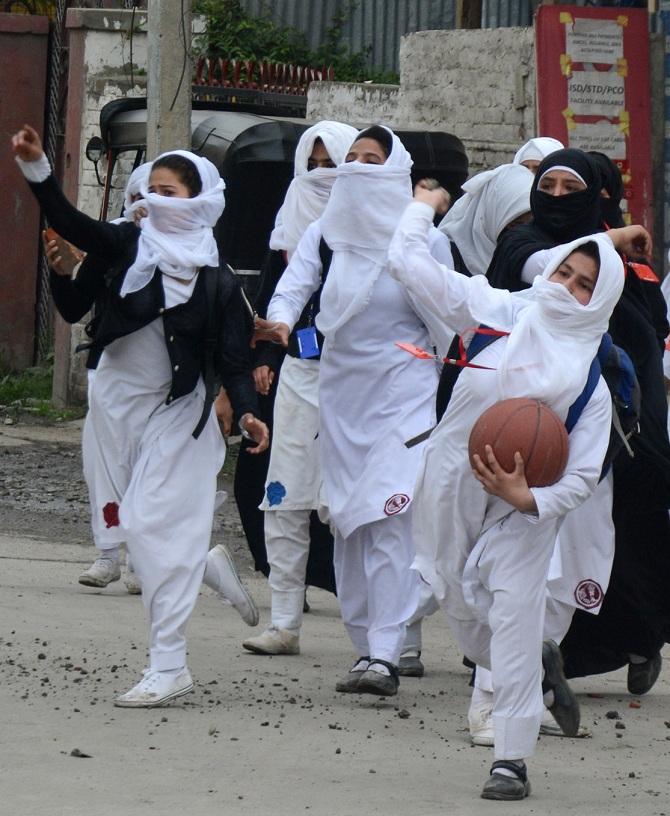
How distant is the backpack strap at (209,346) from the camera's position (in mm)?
5727

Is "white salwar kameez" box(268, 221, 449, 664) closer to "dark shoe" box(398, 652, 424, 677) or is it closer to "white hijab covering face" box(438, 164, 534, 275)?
"dark shoe" box(398, 652, 424, 677)

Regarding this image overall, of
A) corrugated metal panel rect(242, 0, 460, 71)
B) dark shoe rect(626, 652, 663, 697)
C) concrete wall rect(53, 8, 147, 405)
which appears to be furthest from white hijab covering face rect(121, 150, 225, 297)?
corrugated metal panel rect(242, 0, 460, 71)

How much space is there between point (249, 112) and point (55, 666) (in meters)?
7.54

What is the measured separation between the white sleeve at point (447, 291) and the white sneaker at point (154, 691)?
1.43 metres

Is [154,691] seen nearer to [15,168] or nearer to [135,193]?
[135,193]

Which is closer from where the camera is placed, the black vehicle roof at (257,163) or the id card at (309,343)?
the id card at (309,343)

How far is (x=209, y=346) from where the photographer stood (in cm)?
574

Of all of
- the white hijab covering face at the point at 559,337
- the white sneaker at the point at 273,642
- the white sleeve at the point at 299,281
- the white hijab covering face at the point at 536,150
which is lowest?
the white sneaker at the point at 273,642

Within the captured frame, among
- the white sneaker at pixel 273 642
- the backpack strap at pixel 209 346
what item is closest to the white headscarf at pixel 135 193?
the backpack strap at pixel 209 346

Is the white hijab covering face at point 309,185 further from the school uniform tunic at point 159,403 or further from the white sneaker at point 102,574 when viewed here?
the white sneaker at point 102,574

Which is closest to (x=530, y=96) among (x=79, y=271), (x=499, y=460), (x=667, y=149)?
(x=667, y=149)

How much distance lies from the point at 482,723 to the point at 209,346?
1.46 metres

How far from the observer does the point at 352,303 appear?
6.07 metres

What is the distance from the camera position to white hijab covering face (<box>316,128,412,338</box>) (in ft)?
19.9
